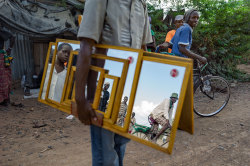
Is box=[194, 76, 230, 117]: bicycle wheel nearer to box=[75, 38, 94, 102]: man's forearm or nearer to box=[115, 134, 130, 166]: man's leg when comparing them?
box=[115, 134, 130, 166]: man's leg

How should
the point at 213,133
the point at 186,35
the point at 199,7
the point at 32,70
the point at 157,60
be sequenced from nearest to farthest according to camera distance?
the point at 157,60
the point at 186,35
the point at 213,133
the point at 32,70
the point at 199,7

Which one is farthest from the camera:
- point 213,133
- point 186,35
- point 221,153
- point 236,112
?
point 236,112

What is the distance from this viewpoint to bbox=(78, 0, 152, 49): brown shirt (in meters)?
1.01

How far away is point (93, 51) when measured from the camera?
1136 millimetres

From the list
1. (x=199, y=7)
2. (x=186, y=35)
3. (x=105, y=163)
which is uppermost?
(x=199, y=7)

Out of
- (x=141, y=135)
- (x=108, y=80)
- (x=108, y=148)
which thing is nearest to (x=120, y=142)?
(x=108, y=148)

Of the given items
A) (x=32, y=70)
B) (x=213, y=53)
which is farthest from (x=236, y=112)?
(x=32, y=70)

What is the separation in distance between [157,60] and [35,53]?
25.3 feet

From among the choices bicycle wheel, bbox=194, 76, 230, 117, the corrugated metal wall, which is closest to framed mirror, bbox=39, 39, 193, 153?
bicycle wheel, bbox=194, 76, 230, 117

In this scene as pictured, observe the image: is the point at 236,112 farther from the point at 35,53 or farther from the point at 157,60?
the point at 35,53

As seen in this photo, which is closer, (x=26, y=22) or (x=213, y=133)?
(x=213, y=133)

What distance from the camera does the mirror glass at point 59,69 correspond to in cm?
124

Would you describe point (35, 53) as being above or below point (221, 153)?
above

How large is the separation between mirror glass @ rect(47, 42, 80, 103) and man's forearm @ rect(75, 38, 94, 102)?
0.20 meters
